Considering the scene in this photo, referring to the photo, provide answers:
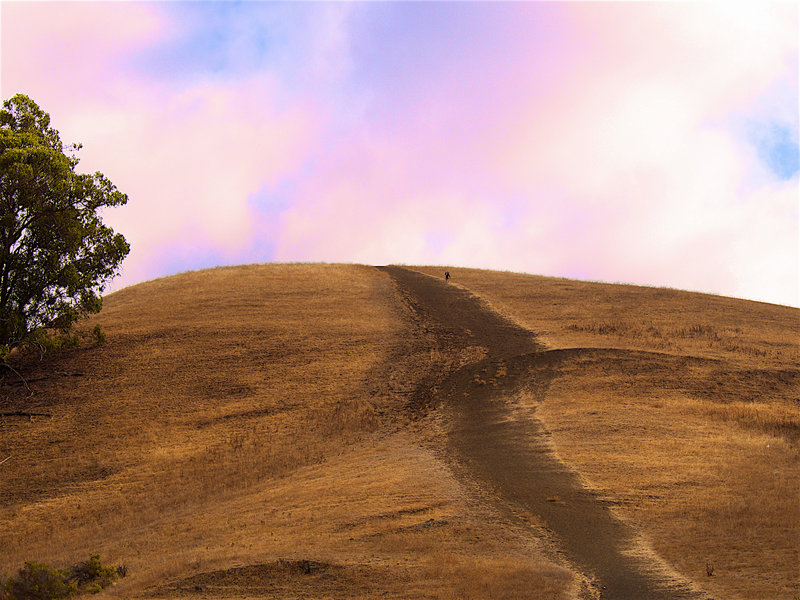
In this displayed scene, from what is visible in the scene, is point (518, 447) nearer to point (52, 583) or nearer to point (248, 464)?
point (248, 464)

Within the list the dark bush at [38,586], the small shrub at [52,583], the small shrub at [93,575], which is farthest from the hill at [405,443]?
the dark bush at [38,586]

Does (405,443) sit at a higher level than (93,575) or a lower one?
higher

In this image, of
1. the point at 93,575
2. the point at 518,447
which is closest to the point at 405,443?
the point at 518,447

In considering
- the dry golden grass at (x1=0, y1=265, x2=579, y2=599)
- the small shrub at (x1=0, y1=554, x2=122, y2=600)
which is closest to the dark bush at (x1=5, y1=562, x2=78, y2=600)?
the small shrub at (x1=0, y1=554, x2=122, y2=600)

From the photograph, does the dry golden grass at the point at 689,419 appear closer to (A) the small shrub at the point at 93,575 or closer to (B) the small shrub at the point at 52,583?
(A) the small shrub at the point at 93,575

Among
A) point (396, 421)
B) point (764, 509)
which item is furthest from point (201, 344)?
point (764, 509)

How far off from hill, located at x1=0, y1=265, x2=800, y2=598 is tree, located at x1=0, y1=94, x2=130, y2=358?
3.51 meters

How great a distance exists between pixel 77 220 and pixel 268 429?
15.6 m

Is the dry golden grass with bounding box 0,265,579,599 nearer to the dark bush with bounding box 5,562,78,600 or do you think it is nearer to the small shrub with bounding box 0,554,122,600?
the small shrub with bounding box 0,554,122,600

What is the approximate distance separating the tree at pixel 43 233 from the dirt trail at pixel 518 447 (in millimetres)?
18370

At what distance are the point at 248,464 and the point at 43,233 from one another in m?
17.2

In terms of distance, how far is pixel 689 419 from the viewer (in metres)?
29.9

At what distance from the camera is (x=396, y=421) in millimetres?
32438

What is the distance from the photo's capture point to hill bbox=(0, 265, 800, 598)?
1892 cm
